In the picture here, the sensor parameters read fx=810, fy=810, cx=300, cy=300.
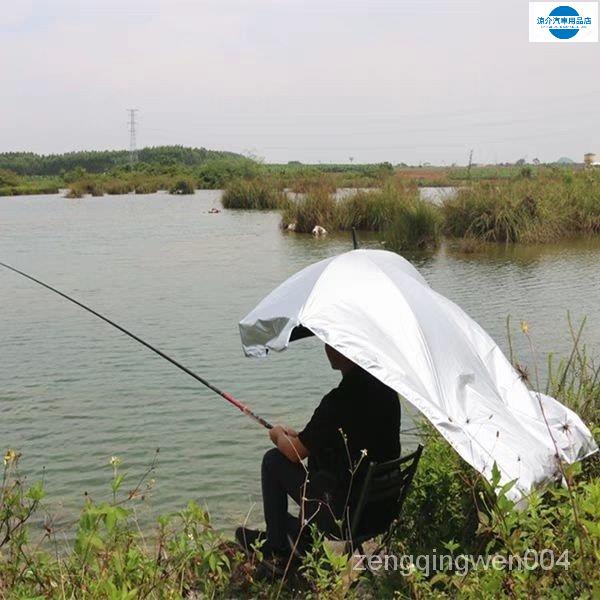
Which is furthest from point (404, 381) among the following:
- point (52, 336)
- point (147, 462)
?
point (52, 336)

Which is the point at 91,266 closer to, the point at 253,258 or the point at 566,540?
the point at 253,258

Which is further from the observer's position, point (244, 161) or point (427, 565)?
point (244, 161)

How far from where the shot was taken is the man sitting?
11.1 ft

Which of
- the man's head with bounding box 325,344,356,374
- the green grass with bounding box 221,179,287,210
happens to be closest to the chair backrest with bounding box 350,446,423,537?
the man's head with bounding box 325,344,356,374

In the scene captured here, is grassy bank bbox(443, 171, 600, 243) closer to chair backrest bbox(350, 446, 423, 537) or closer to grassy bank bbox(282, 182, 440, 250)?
grassy bank bbox(282, 182, 440, 250)

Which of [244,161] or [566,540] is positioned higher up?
[244,161]

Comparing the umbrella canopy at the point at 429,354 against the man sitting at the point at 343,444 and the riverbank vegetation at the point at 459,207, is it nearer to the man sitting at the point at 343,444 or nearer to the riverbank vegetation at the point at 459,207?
the man sitting at the point at 343,444

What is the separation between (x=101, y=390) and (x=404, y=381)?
5.46 metres

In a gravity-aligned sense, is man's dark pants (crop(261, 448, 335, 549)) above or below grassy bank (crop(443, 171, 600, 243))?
below

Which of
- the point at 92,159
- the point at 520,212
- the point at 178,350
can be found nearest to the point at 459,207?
the point at 520,212

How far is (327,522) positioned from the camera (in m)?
3.38

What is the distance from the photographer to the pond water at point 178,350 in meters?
6.05

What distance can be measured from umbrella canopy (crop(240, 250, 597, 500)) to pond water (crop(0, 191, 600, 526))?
1877mm

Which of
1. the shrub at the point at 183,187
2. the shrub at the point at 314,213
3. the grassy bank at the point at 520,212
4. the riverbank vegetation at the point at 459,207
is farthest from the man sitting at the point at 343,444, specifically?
the shrub at the point at 183,187
